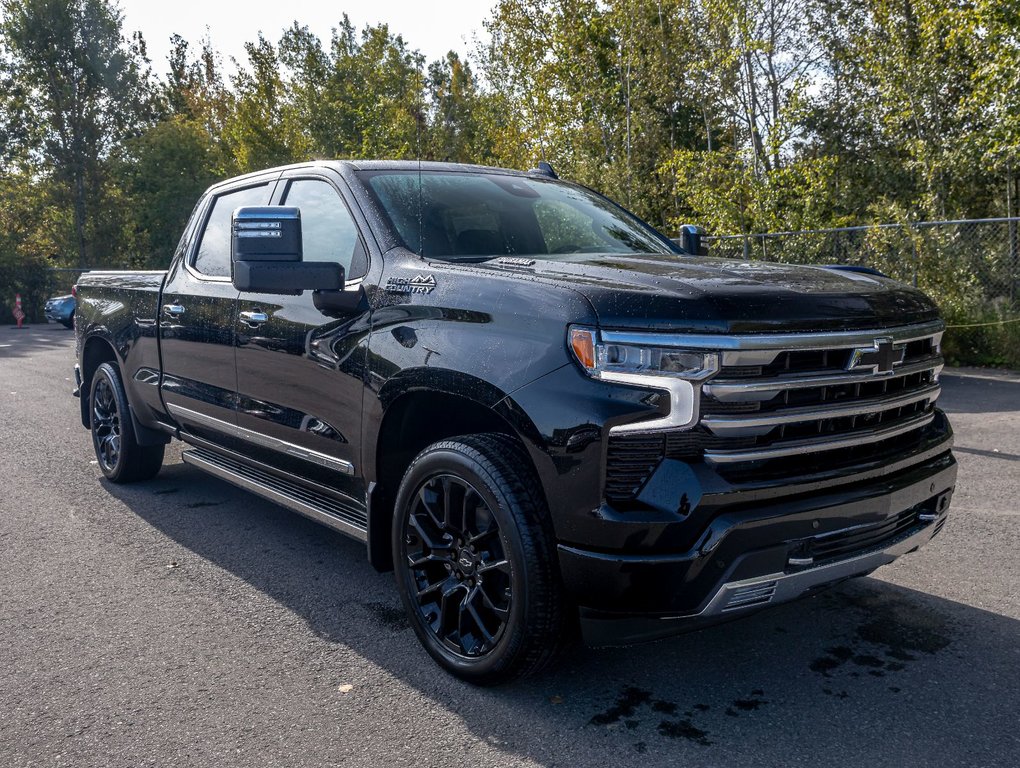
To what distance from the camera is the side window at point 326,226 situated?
153 inches

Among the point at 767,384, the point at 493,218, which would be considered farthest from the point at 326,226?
the point at 767,384

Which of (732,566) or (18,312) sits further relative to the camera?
(18,312)

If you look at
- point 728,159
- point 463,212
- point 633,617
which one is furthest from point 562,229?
point 728,159

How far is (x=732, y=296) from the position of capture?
2742 millimetres

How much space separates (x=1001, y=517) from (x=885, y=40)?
20.2m

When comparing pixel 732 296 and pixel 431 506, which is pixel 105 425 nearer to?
pixel 431 506

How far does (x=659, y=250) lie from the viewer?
4.43 metres

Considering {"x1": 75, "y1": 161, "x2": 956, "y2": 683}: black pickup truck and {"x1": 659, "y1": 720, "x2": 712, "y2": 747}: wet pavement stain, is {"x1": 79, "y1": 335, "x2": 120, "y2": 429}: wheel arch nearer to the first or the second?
{"x1": 75, "y1": 161, "x2": 956, "y2": 683}: black pickup truck

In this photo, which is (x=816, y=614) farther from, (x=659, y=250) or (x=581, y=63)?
(x=581, y=63)

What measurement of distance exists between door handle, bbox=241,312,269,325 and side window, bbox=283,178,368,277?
0.33 metres

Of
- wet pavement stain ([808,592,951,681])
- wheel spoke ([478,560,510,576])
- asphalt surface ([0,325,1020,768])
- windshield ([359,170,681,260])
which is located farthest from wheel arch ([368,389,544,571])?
wet pavement stain ([808,592,951,681])

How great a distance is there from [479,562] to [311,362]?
128cm

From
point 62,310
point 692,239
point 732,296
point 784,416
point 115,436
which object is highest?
point 692,239

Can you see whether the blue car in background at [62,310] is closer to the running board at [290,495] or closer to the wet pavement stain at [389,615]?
the running board at [290,495]
